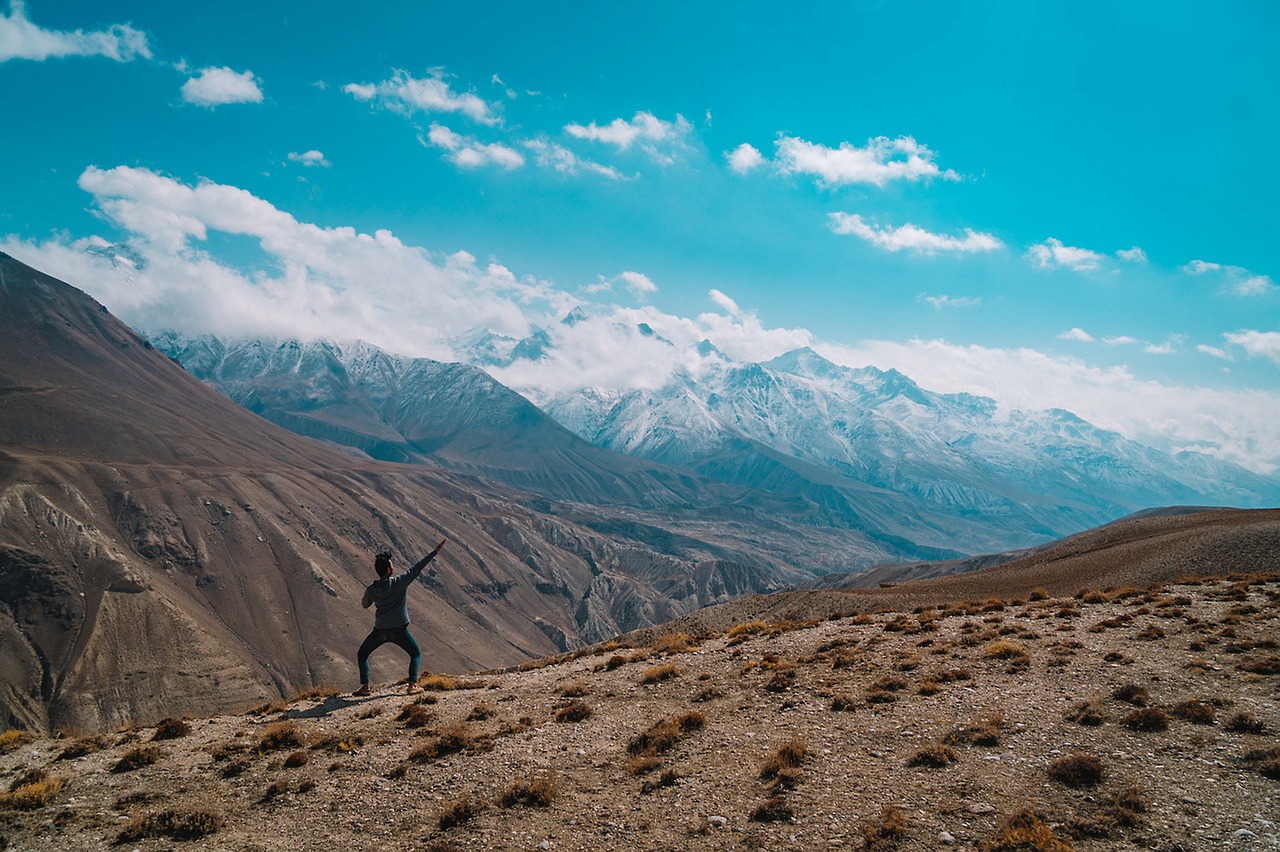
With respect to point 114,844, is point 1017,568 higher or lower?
lower

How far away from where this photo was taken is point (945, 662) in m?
17.6

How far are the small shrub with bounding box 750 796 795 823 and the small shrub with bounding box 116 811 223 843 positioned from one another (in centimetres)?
867

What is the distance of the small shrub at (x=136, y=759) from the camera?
12.1 meters

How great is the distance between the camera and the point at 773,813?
10.0 m

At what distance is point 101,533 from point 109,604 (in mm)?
30705

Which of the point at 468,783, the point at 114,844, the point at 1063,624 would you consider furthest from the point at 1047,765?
the point at 114,844

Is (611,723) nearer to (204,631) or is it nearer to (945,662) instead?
(945,662)

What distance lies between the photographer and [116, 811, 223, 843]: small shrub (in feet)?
31.8

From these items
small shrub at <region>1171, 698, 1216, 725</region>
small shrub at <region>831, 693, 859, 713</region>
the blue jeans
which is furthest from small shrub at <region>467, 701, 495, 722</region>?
small shrub at <region>1171, 698, 1216, 725</region>

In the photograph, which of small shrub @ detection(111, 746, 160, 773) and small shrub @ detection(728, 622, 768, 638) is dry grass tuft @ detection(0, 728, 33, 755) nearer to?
small shrub @ detection(111, 746, 160, 773)

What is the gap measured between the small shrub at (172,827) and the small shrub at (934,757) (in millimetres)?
12023

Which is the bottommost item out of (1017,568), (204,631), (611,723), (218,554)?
(204,631)

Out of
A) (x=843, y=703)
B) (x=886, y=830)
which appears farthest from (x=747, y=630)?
(x=886, y=830)

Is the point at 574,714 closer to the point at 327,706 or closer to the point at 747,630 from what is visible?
the point at 327,706
